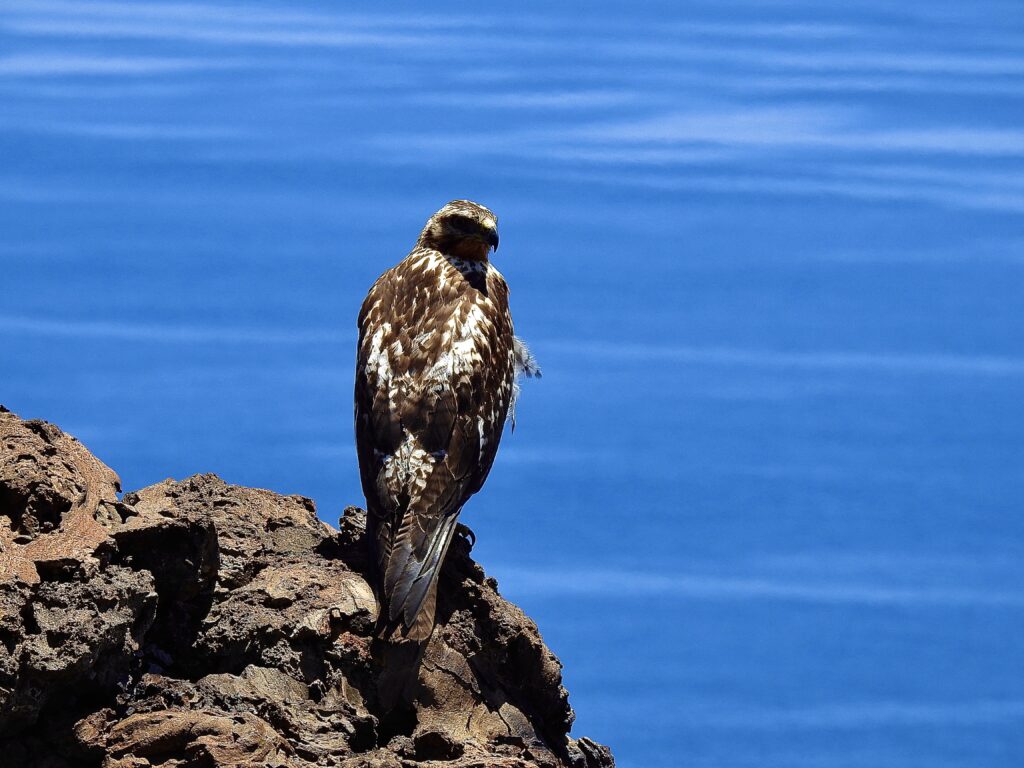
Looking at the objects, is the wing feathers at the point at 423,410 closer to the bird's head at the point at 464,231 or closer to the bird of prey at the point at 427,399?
the bird of prey at the point at 427,399

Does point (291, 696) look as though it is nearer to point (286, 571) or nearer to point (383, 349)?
point (286, 571)

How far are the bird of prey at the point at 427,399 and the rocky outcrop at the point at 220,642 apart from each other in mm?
170

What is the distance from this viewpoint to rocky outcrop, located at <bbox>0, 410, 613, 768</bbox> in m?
4.74

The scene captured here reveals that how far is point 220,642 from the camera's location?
207 inches

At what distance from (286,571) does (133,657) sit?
743 mm

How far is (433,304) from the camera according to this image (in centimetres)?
650

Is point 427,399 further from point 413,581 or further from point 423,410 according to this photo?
point 413,581

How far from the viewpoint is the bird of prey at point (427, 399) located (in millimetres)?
5680

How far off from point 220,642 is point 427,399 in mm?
1296

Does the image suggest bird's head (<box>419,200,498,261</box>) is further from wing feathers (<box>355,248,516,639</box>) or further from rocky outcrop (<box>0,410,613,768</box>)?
rocky outcrop (<box>0,410,613,768</box>)

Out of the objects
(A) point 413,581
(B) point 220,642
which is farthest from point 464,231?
(B) point 220,642

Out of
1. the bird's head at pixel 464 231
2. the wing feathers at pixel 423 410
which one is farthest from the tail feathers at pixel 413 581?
the bird's head at pixel 464 231

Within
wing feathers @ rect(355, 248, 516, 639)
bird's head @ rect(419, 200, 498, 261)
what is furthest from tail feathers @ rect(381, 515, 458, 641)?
bird's head @ rect(419, 200, 498, 261)

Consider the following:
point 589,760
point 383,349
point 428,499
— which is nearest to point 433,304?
point 383,349
